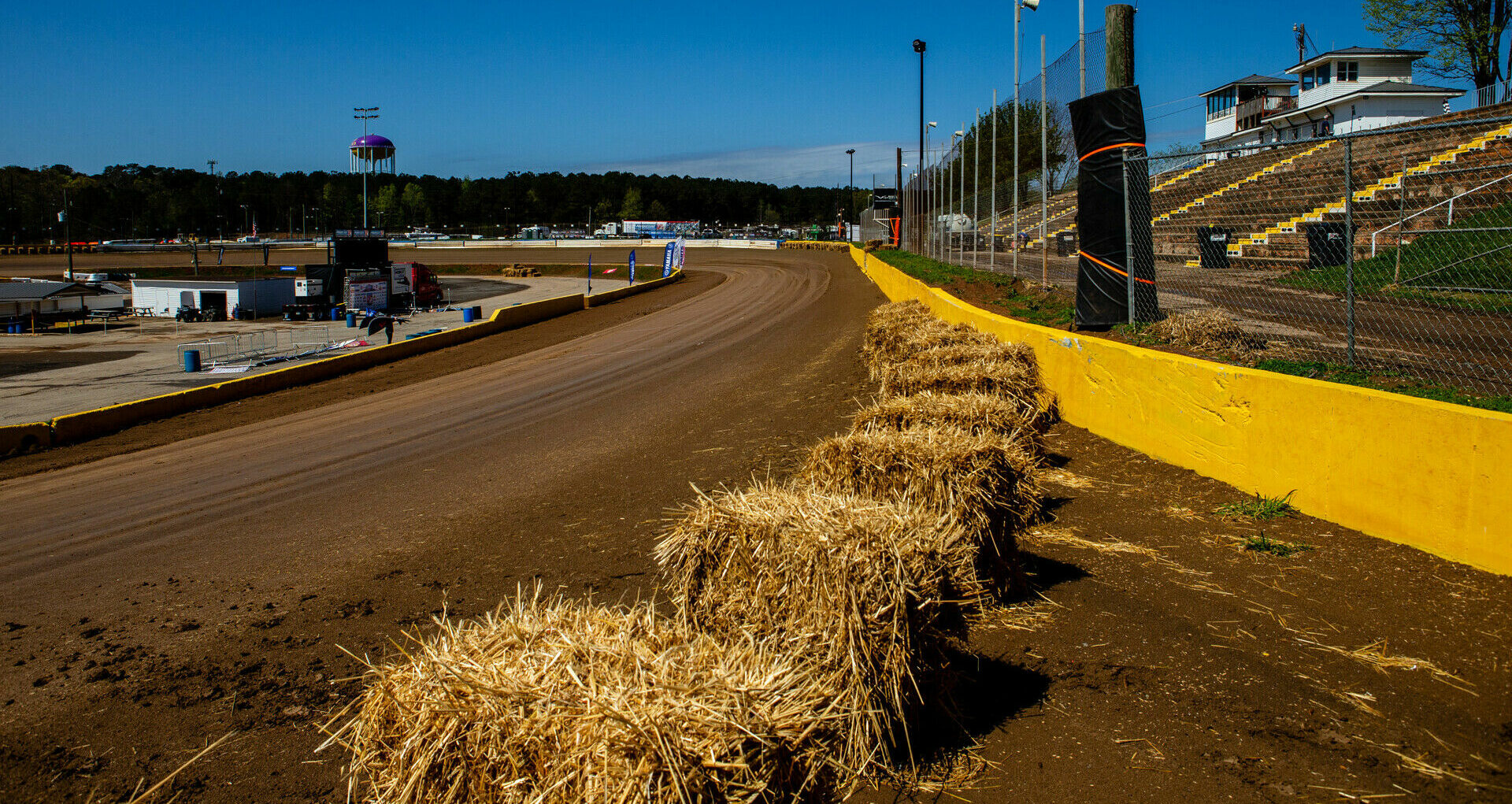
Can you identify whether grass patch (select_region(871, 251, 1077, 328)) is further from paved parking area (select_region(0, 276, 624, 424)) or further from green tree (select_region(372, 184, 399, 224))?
green tree (select_region(372, 184, 399, 224))

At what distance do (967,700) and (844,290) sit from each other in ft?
91.9

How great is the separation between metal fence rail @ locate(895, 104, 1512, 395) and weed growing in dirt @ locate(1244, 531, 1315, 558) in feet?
5.55

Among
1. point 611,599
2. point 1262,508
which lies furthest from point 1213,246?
point 611,599

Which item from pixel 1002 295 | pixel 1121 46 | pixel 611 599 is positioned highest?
pixel 1121 46

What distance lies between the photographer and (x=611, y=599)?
18.3 ft

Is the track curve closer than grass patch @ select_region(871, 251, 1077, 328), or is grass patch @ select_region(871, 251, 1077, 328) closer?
the track curve

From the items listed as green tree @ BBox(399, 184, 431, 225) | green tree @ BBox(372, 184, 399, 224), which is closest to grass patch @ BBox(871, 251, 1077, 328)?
green tree @ BBox(372, 184, 399, 224)

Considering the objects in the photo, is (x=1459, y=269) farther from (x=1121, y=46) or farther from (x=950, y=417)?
(x=950, y=417)

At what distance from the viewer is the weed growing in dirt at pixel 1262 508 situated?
242 inches

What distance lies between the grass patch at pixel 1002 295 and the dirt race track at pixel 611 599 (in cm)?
311

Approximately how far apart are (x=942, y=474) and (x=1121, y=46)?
790 centimetres

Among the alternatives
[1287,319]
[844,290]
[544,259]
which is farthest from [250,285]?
[1287,319]

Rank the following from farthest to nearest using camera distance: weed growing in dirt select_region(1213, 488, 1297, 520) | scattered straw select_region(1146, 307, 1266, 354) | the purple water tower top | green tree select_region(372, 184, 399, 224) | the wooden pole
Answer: green tree select_region(372, 184, 399, 224)
the purple water tower top
the wooden pole
scattered straw select_region(1146, 307, 1266, 354)
weed growing in dirt select_region(1213, 488, 1297, 520)

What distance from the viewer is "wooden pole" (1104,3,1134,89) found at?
10469 millimetres
